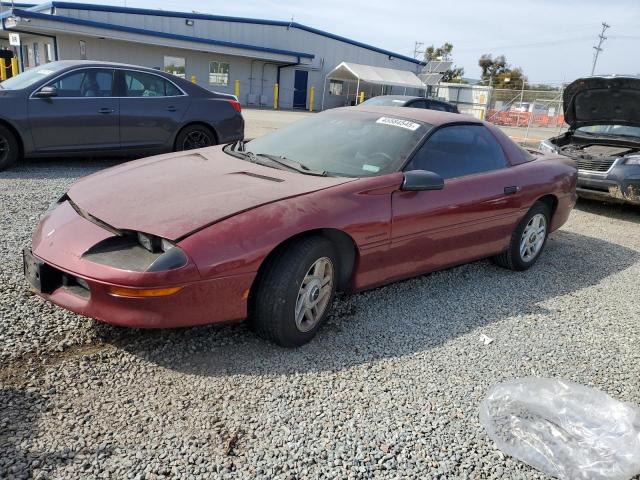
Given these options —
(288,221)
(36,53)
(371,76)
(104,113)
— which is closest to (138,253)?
(288,221)

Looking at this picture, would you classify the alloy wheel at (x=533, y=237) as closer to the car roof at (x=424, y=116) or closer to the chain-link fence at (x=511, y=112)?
the car roof at (x=424, y=116)

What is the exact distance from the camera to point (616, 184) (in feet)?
23.9

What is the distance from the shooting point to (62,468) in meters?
2.05

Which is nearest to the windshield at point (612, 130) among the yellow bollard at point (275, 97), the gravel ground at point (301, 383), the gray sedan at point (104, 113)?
the gravel ground at point (301, 383)

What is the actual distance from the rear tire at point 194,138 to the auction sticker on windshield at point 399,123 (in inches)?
191

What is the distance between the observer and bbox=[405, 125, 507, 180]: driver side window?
3.85 metres

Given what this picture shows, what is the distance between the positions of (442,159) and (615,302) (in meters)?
1.95

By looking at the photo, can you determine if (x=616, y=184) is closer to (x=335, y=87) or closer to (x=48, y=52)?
(x=48, y=52)

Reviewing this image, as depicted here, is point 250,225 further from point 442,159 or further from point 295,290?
point 442,159

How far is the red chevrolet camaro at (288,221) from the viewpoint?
2648 millimetres

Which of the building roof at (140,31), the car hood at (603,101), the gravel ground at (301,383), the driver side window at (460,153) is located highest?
the building roof at (140,31)

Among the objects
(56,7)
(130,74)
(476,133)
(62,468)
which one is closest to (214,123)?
(130,74)

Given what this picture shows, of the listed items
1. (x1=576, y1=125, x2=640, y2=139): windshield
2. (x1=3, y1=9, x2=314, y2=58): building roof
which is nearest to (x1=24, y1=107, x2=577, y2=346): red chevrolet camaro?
(x1=576, y1=125, x2=640, y2=139): windshield

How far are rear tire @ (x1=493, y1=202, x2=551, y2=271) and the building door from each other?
30.0 meters
